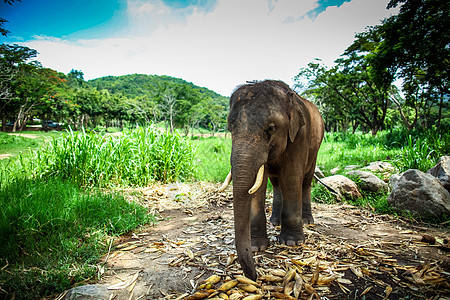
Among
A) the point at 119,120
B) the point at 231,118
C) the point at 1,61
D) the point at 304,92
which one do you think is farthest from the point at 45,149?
the point at 119,120

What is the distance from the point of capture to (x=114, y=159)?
579 centimetres

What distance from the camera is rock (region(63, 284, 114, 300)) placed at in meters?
2.01

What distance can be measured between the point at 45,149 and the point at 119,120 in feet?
152

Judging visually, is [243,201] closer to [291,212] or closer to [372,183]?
[291,212]

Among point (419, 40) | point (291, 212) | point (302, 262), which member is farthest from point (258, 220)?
point (419, 40)

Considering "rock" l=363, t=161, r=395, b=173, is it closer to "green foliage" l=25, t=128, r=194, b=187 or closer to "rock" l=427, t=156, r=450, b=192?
"rock" l=427, t=156, r=450, b=192

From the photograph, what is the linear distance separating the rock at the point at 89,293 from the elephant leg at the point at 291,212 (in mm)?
2077

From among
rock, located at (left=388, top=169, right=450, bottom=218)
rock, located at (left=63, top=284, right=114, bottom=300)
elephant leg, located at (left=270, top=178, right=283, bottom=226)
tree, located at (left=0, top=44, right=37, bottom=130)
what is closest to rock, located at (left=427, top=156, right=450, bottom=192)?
rock, located at (left=388, top=169, right=450, bottom=218)

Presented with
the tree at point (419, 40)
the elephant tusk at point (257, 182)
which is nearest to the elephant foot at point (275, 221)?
the elephant tusk at point (257, 182)

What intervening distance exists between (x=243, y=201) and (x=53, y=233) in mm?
2549

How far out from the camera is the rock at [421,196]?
3.99 meters

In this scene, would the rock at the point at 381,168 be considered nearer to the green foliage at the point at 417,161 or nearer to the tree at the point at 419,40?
the green foliage at the point at 417,161

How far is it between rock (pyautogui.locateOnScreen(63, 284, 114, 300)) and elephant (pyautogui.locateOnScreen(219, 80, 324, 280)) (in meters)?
1.23

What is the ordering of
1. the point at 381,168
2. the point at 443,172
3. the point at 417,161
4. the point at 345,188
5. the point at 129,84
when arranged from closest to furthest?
the point at 443,172, the point at 345,188, the point at 417,161, the point at 381,168, the point at 129,84
